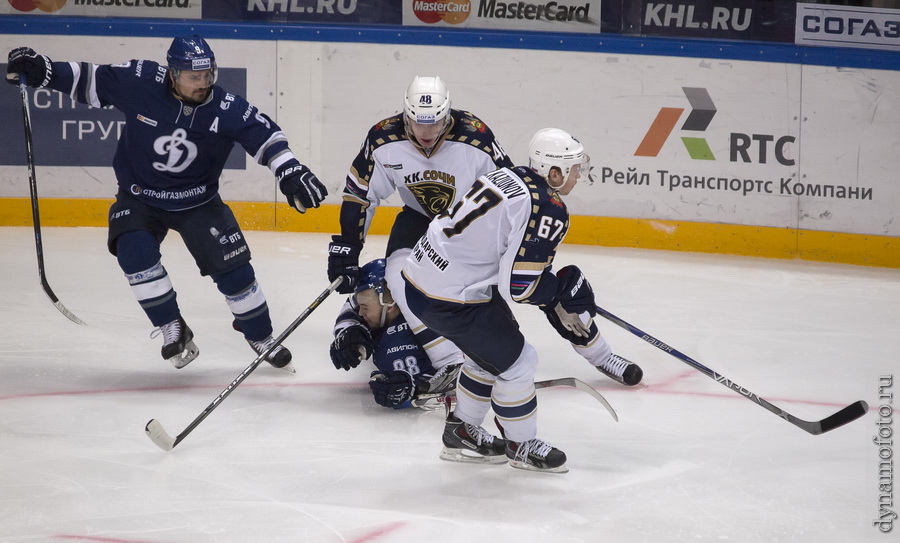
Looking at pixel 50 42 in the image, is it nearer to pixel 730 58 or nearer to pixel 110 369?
pixel 110 369

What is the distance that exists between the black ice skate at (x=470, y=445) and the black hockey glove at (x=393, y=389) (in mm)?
391

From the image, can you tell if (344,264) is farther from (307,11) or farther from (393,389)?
(307,11)

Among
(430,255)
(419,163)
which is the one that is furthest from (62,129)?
(430,255)

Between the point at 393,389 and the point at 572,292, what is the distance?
0.86 m

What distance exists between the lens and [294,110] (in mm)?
6906

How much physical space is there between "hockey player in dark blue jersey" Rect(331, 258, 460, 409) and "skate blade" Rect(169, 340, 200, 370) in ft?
1.95

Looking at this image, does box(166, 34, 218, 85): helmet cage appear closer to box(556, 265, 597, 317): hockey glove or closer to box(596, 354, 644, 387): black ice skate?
box(556, 265, 597, 317): hockey glove

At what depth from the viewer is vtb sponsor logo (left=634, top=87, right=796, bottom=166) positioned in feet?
21.4

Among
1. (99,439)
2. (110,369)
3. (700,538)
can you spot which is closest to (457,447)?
(700,538)

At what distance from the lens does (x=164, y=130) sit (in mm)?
3982

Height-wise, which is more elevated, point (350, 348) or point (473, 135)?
point (473, 135)

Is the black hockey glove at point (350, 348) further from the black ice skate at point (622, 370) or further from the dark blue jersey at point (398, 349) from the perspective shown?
the black ice skate at point (622, 370)

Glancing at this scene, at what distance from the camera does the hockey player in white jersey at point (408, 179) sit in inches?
155

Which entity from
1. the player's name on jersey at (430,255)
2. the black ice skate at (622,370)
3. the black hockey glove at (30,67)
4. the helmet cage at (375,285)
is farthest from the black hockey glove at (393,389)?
the black hockey glove at (30,67)
